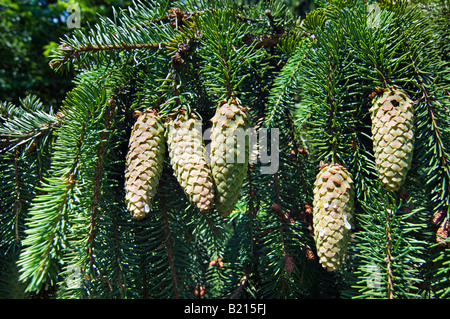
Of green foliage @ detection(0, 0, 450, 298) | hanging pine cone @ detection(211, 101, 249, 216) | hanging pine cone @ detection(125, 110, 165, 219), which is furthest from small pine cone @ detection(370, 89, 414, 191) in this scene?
hanging pine cone @ detection(125, 110, 165, 219)

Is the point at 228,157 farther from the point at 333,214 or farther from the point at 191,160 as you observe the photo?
the point at 333,214

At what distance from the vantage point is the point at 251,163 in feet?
2.41

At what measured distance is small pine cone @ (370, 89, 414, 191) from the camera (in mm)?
539

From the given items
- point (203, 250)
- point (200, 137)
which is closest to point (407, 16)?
point (200, 137)

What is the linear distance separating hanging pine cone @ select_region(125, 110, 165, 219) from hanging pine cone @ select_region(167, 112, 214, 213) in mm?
23

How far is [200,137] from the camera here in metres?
0.60

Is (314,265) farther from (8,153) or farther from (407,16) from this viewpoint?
(8,153)

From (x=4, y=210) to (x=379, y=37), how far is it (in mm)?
750

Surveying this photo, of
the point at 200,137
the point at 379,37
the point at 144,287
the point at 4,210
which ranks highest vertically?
the point at 379,37

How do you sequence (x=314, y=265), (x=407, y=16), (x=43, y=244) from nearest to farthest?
(x=43, y=244), (x=407, y=16), (x=314, y=265)

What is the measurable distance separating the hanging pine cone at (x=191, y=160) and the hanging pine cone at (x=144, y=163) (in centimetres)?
2

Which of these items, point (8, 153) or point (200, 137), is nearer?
point (200, 137)

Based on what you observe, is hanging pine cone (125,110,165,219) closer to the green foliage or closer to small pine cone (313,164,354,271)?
the green foliage

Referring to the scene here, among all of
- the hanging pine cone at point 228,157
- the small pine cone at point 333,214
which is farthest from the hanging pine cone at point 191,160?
the small pine cone at point 333,214
